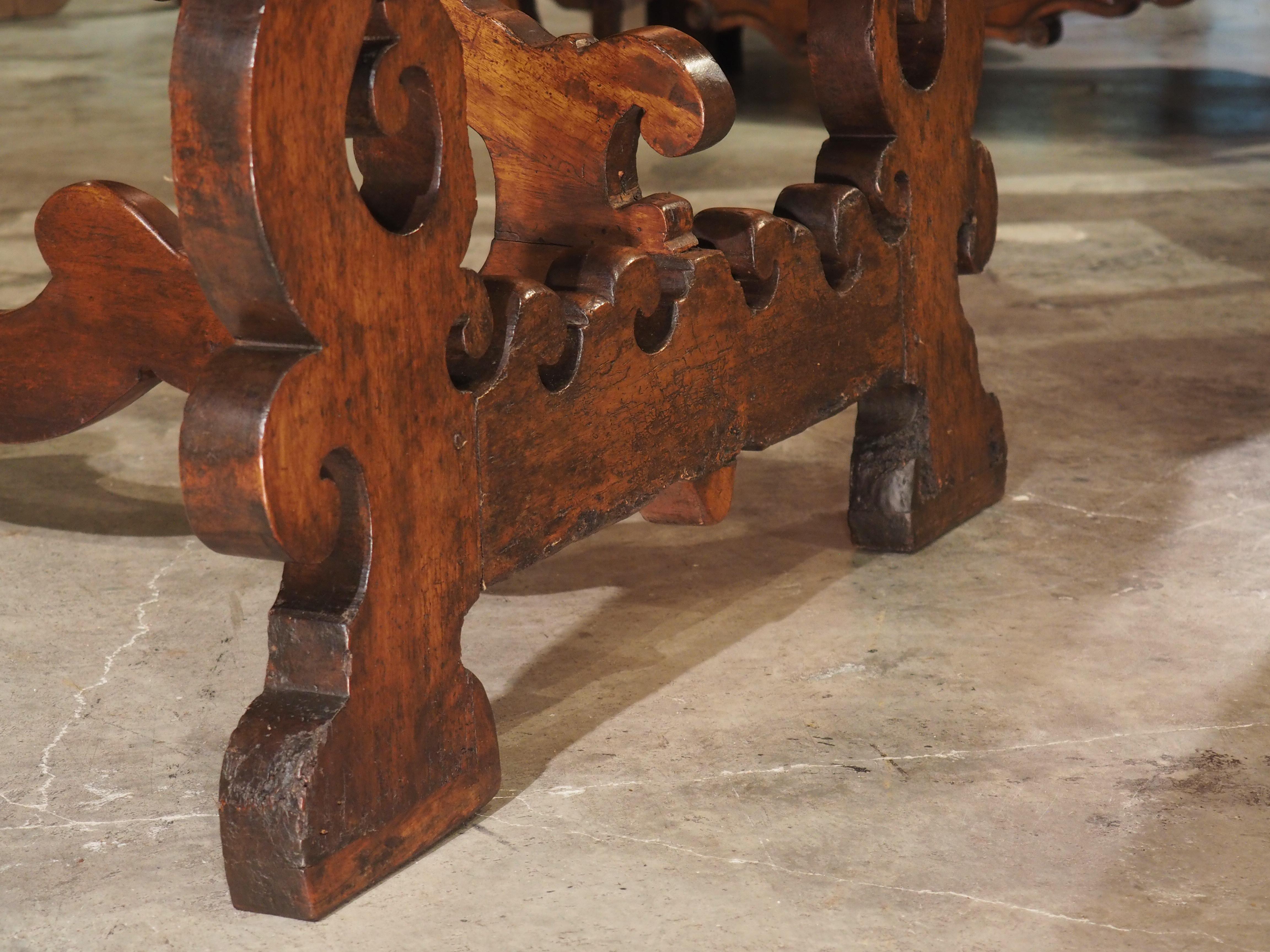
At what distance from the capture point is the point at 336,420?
1.23 meters

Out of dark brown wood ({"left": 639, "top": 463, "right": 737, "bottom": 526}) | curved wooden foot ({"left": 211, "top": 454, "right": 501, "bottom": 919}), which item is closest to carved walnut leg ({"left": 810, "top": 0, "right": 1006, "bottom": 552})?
dark brown wood ({"left": 639, "top": 463, "right": 737, "bottom": 526})

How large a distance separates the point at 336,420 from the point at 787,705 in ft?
1.95

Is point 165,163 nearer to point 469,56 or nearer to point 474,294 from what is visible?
point 469,56

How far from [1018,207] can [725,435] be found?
2549mm

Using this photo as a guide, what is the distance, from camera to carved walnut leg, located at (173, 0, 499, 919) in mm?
1142

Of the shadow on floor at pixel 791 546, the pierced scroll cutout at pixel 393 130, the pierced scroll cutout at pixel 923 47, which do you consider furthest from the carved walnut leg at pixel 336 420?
the pierced scroll cutout at pixel 923 47

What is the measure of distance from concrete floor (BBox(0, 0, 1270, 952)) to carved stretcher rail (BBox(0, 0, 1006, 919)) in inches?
4.4

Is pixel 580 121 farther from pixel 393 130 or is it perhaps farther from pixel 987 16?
pixel 987 16

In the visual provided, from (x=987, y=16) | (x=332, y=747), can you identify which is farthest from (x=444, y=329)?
(x=987, y=16)

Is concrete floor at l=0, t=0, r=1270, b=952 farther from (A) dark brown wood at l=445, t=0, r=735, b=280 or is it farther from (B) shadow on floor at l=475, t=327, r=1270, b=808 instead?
(A) dark brown wood at l=445, t=0, r=735, b=280

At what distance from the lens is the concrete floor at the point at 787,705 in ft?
4.20

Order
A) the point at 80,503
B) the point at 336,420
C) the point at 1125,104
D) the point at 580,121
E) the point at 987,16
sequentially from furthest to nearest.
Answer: the point at 1125,104, the point at 987,16, the point at 80,503, the point at 580,121, the point at 336,420

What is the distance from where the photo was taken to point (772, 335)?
67.3 inches

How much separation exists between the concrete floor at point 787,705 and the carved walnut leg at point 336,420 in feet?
0.26
